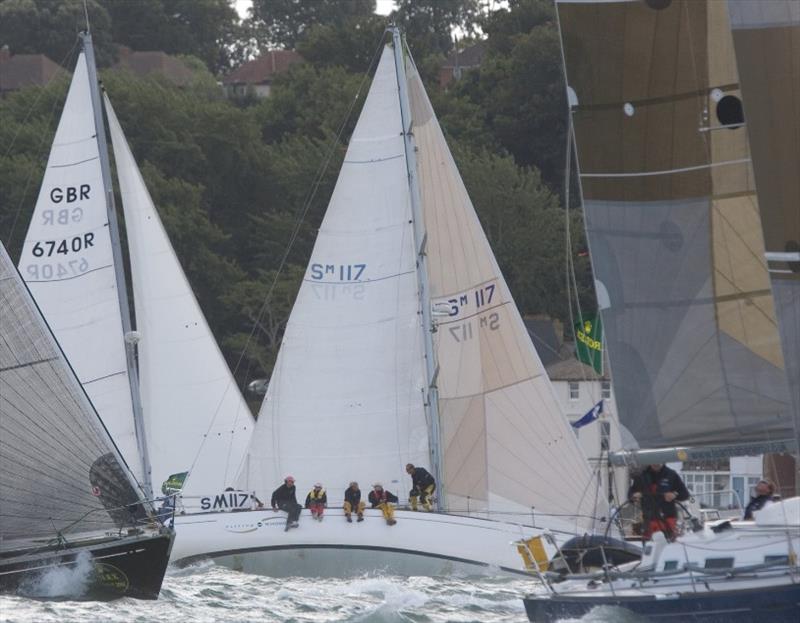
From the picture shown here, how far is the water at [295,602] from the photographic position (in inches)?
786

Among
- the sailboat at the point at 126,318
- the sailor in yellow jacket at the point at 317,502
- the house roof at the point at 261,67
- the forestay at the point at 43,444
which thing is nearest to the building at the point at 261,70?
the house roof at the point at 261,67

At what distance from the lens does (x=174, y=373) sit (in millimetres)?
30391

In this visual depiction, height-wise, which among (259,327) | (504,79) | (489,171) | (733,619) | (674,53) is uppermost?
(504,79)

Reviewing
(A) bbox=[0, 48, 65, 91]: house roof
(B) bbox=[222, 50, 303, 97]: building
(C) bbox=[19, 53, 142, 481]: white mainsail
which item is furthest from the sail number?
(B) bbox=[222, 50, 303, 97]: building

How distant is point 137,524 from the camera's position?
69.7ft

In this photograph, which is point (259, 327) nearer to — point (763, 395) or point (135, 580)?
point (135, 580)

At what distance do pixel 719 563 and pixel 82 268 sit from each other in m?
13.2

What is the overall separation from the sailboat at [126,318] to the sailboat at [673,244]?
881cm

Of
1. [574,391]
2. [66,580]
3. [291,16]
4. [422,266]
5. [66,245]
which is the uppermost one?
[291,16]

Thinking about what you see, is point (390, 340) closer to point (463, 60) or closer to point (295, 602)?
point (295, 602)

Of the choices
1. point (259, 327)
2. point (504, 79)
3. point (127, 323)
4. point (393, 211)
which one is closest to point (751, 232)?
point (393, 211)

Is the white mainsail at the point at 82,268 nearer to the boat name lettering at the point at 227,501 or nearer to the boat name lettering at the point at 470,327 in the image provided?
the boat name lettering at the point at 227,501

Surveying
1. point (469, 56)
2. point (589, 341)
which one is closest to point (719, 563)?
point (589, 341)

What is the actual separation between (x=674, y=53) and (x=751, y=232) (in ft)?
5.79
